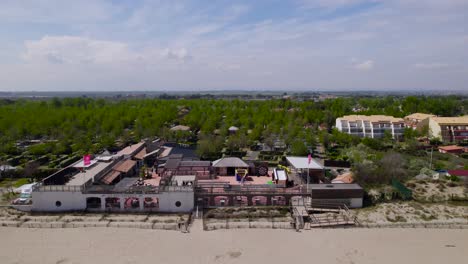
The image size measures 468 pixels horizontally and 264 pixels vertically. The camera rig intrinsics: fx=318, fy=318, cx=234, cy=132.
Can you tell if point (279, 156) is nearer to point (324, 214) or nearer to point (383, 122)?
point (324, 214)

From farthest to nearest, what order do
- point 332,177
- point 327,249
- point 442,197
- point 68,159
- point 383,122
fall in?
1. point 383,122
2. point 68,159
3. point 332,177
4. point 442,197
5. point 327,249

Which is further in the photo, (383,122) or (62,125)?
(383,122)

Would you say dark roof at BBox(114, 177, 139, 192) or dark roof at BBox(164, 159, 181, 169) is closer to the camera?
dark roof at BBox(114, 177, 139, 192)

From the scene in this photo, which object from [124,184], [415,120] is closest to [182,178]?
[124,184]

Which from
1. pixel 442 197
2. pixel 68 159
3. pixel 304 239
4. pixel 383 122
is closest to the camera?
pixel 304 239

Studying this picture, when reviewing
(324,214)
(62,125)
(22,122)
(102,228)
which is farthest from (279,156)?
(22,122)

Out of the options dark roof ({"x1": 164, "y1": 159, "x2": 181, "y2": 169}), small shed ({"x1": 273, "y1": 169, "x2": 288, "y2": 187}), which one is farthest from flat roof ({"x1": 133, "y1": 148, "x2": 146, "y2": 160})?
small shed ({"x1": 273, "y1": 169, "x2": 288, "y2": 187})

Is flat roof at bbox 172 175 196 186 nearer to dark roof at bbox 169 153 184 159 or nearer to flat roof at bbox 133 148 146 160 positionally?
dark roof at bbox 169 153 184 159
